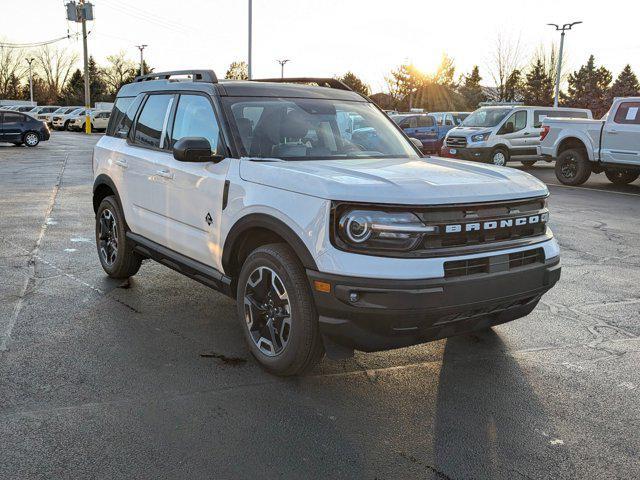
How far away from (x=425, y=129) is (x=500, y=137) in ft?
21.2

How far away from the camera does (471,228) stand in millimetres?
3582

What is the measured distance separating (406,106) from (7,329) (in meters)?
78.7

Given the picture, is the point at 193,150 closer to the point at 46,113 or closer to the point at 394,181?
the point at 394,181

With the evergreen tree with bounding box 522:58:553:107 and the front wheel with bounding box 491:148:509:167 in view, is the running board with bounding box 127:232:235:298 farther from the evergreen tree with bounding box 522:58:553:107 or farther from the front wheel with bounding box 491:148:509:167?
the evergreen tree with bounding box 522:58:553:107

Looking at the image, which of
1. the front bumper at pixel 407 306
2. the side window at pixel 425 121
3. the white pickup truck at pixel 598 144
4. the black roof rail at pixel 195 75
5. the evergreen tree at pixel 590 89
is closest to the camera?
the front bumper at pixel 407 306

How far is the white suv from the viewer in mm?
3420

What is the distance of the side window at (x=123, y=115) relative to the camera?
587cm

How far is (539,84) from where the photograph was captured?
60.5 meters

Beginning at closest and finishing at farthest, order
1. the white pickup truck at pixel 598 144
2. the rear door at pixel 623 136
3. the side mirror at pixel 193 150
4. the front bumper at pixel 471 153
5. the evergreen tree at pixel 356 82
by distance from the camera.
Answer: the side mirror at pixel 193 150, the rear door at pixel 623 136, the white pickup truck at pixel 598 144, the front bumper at pixel 471 153, the evergreen tree at pixel 356 82

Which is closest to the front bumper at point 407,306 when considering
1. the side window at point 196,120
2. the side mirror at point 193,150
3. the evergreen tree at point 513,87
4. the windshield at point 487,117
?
the side mirror at point 193,150

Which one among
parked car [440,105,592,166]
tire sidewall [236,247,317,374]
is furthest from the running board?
parked car [440,105,592,166]

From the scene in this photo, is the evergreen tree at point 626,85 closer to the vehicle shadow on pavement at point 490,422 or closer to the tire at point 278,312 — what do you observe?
the vehicle shadow on pavement at point 490,422

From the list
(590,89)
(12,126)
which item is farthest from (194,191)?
(590,89)

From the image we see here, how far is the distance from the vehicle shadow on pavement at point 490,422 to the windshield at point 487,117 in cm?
1702
